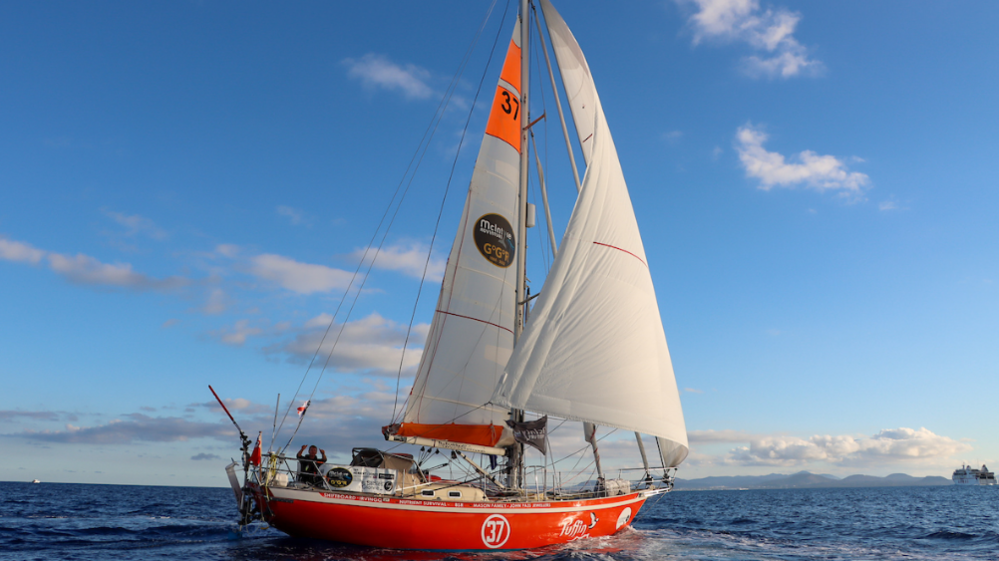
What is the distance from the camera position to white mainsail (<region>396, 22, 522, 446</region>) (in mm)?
16641

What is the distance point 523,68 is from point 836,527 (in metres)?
24.1

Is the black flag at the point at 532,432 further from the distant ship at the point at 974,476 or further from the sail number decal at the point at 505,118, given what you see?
the distant ship at the point at 974,476

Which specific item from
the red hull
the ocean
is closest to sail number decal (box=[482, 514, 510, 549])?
the red hull

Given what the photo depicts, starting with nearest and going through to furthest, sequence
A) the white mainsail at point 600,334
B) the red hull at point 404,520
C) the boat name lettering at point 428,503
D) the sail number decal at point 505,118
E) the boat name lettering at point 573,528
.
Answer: the red hull at point 404,520, the boat name lettering at point 428,503, the white mainsail at point 600,334, the boat name lettering at point 573,528, the sail number decal at point 505,118

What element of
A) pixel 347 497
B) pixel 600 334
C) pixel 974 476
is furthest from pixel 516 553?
pixel 974 476

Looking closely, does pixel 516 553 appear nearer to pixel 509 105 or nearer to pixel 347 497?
pixel 347 497

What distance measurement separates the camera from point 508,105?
773 inches

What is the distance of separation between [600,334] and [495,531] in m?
5.48

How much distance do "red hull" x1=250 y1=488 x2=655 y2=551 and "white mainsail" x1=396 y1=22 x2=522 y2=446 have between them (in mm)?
2621

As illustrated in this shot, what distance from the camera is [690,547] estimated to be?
18.0m

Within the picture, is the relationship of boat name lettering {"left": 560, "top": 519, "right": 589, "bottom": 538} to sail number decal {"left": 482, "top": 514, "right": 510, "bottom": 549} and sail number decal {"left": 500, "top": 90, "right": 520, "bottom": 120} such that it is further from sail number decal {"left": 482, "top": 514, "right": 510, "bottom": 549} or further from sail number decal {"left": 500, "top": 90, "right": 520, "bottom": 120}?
sail number decal {"left": 500, "top": 90, "right": 520, "bottom": 120}

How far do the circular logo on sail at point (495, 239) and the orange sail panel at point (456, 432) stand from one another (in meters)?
4.96

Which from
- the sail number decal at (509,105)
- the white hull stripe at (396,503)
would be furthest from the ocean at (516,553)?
the sail number decal at (509,105)

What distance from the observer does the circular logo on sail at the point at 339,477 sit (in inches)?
552
